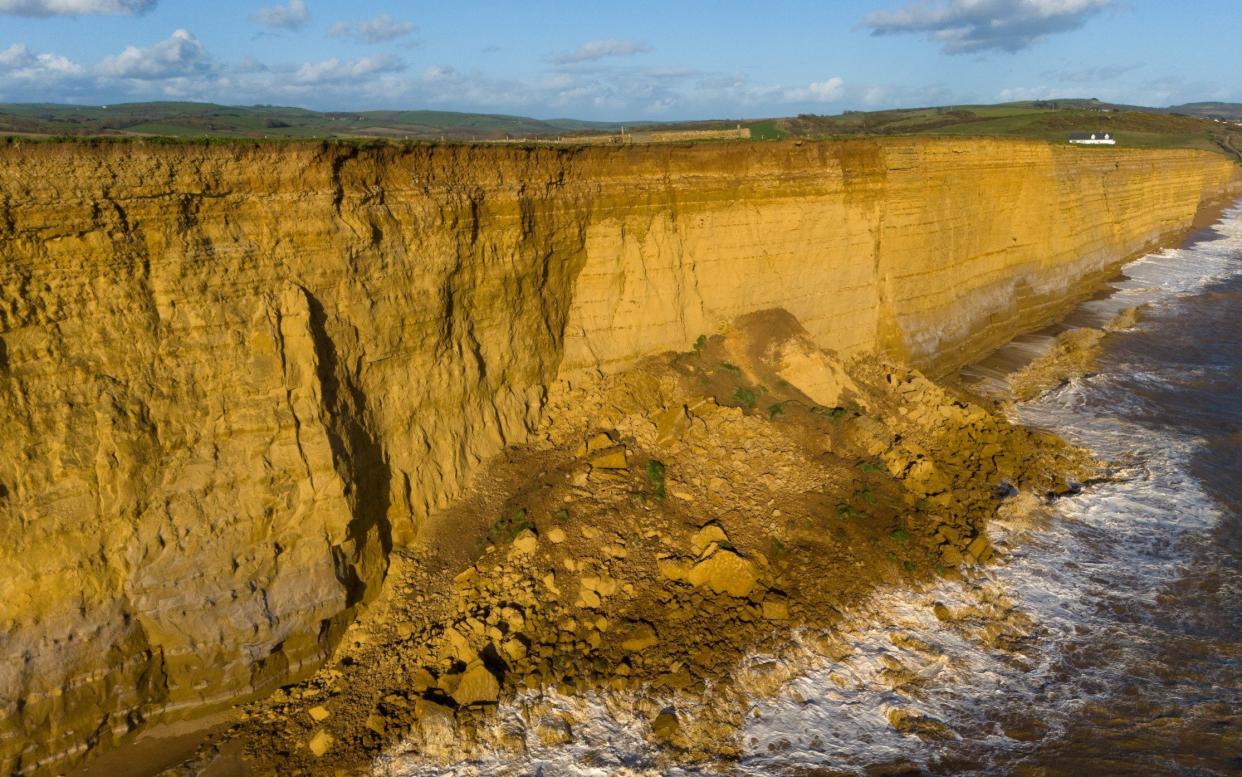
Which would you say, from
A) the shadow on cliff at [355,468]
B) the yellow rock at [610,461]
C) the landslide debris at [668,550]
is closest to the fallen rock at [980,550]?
the landslide debris at [668,550]

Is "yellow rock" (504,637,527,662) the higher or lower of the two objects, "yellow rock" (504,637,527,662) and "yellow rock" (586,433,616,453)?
the lower

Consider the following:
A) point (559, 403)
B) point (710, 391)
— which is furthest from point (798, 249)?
point (559, 403)

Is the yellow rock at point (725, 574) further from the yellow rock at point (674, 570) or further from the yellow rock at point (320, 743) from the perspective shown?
the yellow rock at point (320, 743)

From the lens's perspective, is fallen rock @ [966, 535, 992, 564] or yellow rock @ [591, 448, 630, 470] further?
yellow rock @ [591, 448, 630, 470]

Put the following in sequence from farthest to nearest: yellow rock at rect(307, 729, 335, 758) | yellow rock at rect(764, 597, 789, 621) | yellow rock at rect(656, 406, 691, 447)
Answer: yellow rock at rect(656, 406, 691, 447)
yellow rock at rect(764, 597, 789, 621)
yellow rock at rect(307, 729, 335, 758)

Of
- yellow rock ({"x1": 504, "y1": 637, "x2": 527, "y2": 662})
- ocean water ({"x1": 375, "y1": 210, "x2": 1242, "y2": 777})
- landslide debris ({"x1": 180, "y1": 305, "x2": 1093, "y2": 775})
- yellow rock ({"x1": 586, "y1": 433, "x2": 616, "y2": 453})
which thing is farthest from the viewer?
yellow rock ({"x1": 586, "y1": 433, "x2": 616, "y2": 453})

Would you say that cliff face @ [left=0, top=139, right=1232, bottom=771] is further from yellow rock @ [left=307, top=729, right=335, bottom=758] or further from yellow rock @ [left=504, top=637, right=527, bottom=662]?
yellow rock @ [left=504, top=637, right=527, bottom=662]

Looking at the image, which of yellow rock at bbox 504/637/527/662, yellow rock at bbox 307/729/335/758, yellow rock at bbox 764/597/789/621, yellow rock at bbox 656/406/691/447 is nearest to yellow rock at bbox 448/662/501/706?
yellow rock at bbox 504/637/527/662
